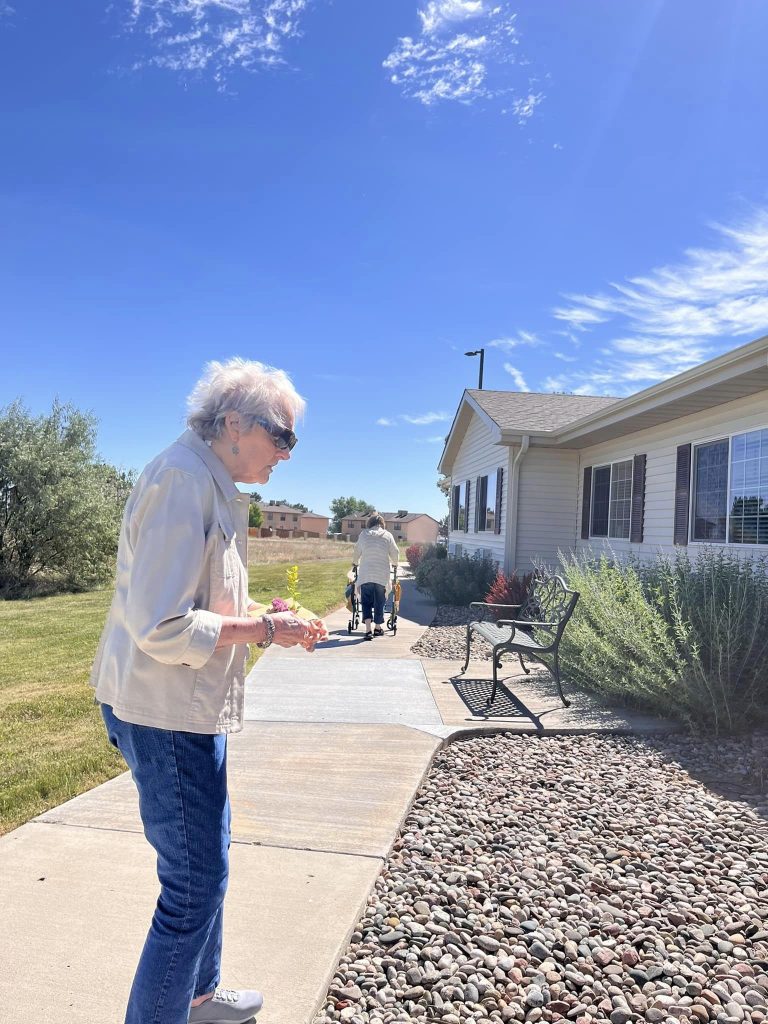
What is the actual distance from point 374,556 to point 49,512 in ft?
42.6

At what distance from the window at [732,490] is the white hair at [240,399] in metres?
6.89

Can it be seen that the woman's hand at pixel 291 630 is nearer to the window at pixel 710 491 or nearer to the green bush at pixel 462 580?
the window at pixel 710 491

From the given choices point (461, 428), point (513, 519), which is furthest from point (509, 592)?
point (461, 428)

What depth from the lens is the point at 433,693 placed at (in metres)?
6.12

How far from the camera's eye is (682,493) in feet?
29.0

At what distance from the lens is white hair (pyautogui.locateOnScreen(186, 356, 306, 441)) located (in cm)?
175

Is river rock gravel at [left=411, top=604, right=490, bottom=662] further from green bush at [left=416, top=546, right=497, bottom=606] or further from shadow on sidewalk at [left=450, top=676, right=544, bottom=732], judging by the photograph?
shadow on sidewalk at [left=450, top=676, right=544, bottom=732]

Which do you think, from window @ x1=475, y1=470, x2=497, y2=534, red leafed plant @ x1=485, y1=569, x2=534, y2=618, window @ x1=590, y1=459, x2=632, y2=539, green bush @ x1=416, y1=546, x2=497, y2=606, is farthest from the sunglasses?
window @ x1=475, y1=470, x2=497, y2=534

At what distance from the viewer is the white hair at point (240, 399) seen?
1751 mm

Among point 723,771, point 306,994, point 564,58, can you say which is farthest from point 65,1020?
point 564,58

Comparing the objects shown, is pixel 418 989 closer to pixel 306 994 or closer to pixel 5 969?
pixel 306 994

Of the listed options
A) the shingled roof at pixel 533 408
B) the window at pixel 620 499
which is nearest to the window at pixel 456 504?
the shingled roof at pixel 533 408

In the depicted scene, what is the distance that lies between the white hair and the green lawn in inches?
109

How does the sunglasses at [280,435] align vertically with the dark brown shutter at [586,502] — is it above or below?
below
